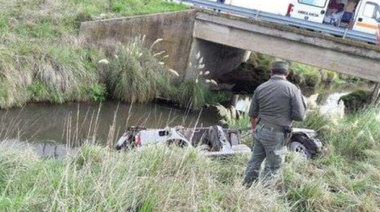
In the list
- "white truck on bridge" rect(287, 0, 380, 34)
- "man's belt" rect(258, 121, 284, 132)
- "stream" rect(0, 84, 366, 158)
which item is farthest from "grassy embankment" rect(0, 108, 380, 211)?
"white truck on bridge" rect(287, 0, 380, 34)

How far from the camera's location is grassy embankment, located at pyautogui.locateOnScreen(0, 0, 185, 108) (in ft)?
37.6

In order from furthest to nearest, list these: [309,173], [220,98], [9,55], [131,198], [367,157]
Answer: [220,98]
[9,55]
[367,157]
[309,173]
[131,198]

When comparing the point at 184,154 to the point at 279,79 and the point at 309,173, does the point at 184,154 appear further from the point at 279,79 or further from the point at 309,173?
the point at 309,173

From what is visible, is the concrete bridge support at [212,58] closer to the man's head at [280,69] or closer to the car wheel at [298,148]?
the car wheel at [298,148]

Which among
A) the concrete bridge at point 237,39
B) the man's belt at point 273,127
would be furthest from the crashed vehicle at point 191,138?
the concrete bridge at point 237,39

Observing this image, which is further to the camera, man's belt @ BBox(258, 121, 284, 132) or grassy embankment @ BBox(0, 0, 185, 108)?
grassy embankment @ BBox(0, 0, 185, 108)

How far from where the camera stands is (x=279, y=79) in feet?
18.6

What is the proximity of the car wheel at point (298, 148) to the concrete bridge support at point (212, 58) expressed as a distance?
7.68 metres

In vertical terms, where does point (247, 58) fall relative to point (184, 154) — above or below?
below

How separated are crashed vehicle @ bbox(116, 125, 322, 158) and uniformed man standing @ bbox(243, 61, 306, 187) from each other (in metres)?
1.51

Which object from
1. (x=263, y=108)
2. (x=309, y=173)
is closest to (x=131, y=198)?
(x=263, y=108)

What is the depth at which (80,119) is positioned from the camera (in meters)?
11.7

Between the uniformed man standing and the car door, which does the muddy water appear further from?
the car door

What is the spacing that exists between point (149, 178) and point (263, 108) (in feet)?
6.43
